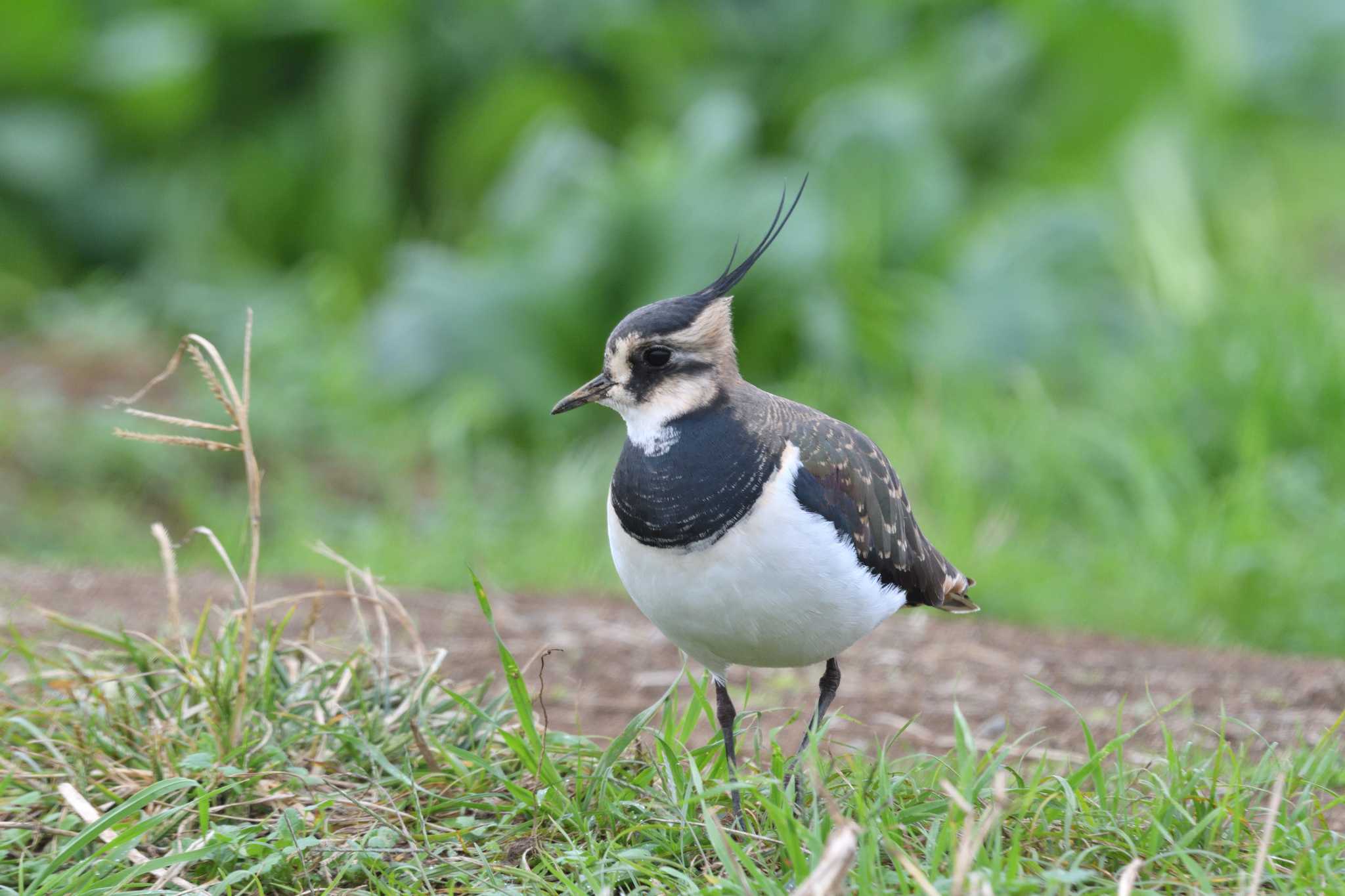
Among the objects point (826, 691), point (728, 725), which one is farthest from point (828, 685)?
point (728, 725)

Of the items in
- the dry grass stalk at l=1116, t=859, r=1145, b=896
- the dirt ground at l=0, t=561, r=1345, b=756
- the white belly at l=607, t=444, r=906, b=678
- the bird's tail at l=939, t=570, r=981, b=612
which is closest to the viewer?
the dry grass stalk at l=1116, t=859, r=1145, b=896

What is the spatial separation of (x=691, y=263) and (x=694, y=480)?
4.24 meters

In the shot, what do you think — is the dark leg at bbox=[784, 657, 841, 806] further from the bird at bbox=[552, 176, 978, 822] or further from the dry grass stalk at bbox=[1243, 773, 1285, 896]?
the dry grass stalk at bbox=[1243, 773, 1285, 896]

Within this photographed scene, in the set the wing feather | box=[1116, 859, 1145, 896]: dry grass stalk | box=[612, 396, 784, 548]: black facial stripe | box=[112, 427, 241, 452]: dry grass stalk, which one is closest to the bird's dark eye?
box=[612, 396, 784, 548]: black facial stripe

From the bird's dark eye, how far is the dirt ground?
3.27 feet

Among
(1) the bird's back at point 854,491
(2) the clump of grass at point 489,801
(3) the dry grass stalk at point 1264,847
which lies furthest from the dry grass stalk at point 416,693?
(3) the dry grass stalk at point 1264,847

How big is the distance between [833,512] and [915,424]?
3454mm

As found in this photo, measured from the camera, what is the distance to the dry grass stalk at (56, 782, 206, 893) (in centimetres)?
272

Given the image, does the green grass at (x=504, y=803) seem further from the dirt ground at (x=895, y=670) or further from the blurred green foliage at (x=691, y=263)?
the blurred green foliage at (x=691, y=263)

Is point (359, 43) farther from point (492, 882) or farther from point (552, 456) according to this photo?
point (492, 882)

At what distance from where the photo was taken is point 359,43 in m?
8.45

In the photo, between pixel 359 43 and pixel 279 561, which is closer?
pixel 279 561

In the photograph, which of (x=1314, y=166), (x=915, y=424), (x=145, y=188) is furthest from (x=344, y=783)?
(x=1314, y=166)

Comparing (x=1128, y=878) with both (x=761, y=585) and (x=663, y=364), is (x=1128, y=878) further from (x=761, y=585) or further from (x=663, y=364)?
(x=663, y=364)
